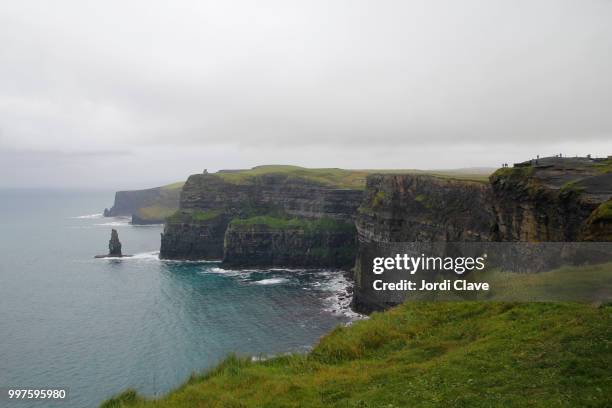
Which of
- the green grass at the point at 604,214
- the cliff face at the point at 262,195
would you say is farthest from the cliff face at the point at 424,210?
the green grass at the point at 604,214

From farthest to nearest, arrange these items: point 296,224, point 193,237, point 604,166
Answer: point 193,237 → point 296,224 → point 604,166

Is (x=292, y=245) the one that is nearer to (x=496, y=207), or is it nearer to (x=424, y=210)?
(x=424, y=210)

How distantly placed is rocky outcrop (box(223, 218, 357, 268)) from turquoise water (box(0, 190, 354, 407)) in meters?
6.39

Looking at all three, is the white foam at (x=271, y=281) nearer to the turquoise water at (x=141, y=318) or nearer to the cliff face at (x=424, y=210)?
the turquoise water at (x=141, y=318)

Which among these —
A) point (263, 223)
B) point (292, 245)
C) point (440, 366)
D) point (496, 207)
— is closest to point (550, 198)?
point (496, 207)

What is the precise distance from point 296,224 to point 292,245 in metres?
5.71

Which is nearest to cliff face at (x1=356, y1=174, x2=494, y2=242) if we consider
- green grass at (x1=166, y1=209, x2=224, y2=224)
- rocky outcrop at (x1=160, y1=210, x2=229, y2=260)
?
rocky outcrop at (x1=160, y1=210, x2=229, y2=260)

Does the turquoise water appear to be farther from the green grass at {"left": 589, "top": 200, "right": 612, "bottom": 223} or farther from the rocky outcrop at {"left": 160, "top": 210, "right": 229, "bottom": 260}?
the green grass at {"left": 589, "top": 200, "right": 612, "bottom": 223}

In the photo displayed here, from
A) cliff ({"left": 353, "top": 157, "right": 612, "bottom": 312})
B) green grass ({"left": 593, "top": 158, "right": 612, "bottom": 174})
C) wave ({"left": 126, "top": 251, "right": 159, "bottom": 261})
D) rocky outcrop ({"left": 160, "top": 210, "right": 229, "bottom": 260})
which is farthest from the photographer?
wave ({"left": 126, "top": 251, "right": 159, "bottom": 261})

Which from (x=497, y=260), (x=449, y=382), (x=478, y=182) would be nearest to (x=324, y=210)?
(x=478, y=182)

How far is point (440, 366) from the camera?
18344 mm

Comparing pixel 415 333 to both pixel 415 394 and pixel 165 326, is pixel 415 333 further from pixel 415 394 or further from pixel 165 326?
pixel 165 326

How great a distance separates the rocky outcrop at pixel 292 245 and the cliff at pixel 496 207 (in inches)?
625

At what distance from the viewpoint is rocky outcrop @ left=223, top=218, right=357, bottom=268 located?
363ft
